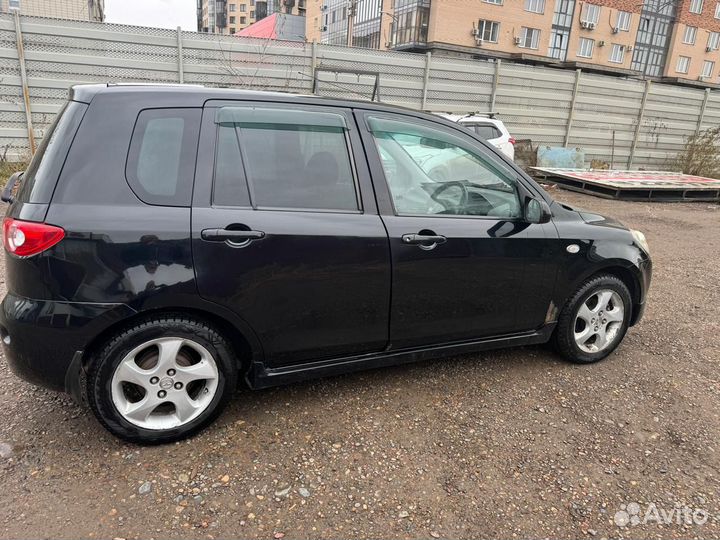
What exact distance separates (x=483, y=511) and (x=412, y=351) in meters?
1.01

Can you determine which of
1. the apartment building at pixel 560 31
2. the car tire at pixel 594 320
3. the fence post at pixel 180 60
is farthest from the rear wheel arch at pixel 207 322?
the apartment building at pixel 560 31

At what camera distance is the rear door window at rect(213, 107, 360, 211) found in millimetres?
2543

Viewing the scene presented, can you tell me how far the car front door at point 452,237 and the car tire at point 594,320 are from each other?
26 centimetres

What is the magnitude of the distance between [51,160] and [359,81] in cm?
1107

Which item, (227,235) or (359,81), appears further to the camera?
(359,81)

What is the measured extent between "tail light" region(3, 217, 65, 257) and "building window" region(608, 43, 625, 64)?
192ft

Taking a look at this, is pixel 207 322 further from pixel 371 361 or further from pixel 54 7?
pixel 54 7

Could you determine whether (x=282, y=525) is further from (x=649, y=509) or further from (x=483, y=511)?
(x=649, y=509)

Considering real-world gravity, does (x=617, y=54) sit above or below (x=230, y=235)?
above

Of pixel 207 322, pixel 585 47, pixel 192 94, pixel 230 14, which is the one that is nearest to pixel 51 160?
pixel 192 94

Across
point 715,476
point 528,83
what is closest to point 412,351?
point 715,476

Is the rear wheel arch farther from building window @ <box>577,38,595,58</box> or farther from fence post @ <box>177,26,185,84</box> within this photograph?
building window @ <box>577,38,595,58</box>

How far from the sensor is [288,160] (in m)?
2.65

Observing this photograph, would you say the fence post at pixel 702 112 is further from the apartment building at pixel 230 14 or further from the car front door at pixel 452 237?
the apartment building at pixel 230 14
